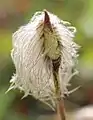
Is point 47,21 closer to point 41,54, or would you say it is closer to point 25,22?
point 41,54

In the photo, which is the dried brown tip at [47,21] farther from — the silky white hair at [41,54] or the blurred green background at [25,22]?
the blurred green background at [25,22]

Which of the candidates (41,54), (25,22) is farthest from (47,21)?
(25,22)

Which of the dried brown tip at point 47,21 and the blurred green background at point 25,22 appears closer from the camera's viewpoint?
the dried brown tip at point 47,21

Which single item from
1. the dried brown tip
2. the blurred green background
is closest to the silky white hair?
the dried brown tip

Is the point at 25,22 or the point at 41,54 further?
the point at 25,22

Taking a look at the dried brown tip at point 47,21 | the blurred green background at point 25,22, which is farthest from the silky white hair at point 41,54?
the blurred green background at point 25,22

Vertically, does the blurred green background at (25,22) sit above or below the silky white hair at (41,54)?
above

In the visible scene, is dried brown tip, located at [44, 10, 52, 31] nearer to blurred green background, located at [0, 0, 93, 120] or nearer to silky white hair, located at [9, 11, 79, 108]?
silky white hair, located at [9, 11, 79, 108]
